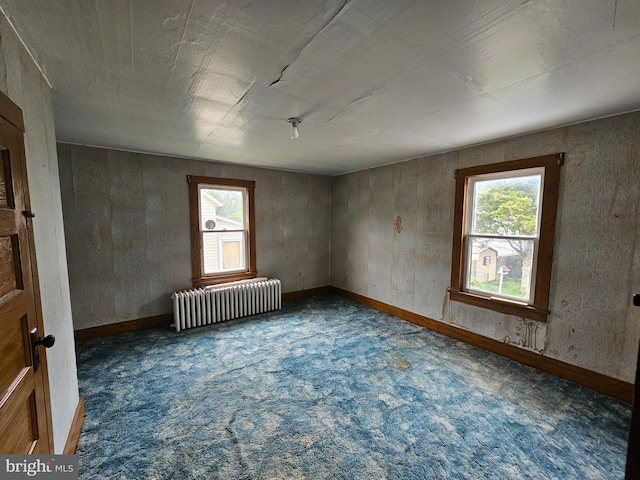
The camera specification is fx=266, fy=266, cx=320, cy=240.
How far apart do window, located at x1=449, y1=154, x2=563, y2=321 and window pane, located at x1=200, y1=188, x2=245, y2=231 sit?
3334 mm

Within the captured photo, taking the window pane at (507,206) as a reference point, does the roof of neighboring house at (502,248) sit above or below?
below

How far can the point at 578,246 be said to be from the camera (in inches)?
98.4

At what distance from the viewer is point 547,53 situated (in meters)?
1.42

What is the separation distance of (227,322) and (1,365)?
3.18 m

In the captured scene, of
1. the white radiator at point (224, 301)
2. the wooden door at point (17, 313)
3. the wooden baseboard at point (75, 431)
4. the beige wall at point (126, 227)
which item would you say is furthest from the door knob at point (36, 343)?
the beige wall at point (126, 227)

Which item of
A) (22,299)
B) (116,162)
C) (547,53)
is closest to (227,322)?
(116,162)

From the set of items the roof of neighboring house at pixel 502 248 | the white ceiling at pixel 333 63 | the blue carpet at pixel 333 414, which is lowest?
the blue carpet at pixel 333 414

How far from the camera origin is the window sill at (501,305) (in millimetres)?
2758

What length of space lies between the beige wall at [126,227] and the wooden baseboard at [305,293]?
1312 mm

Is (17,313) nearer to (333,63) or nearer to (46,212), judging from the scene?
(46,212)

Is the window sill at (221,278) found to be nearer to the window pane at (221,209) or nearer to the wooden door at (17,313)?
the window pane at (221,209)

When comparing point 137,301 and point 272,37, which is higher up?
point 272,37

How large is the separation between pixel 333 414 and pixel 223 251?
310 centimetres

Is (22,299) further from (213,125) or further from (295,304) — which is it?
(295,304)
